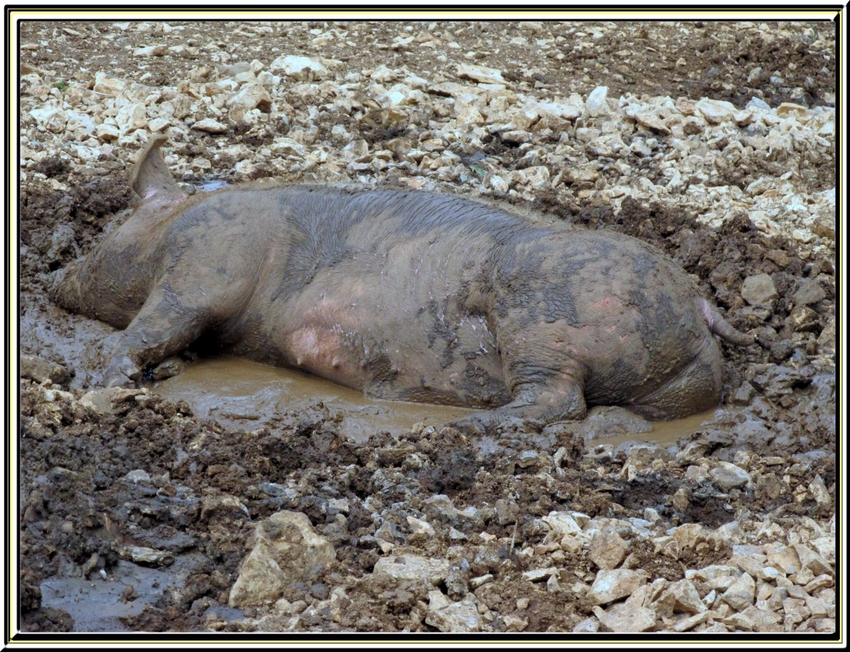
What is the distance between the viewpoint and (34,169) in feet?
25.7

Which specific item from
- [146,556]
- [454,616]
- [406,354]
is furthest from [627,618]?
[406,354]

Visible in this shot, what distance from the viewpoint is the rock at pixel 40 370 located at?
553cm

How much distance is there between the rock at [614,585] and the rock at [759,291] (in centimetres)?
306

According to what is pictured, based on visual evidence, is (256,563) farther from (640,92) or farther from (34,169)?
(640,92)

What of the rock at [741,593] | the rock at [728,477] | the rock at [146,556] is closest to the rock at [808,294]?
the rock at [728,477]

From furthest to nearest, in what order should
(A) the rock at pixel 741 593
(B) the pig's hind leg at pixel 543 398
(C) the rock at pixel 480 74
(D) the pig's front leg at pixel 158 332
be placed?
(C) the rock at pixel 480 74, (D) the pig's front leg at pixel 158 332, (B) the pig's hind leg at pixel 543 398, (A) the rock at pixel 741 593

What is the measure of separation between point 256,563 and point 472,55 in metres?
7.21

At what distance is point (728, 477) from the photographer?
4.77 metres

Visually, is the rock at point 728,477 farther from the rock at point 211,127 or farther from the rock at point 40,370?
the rock at point 211,127

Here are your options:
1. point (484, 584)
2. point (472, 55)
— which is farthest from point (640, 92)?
point (484, 584)

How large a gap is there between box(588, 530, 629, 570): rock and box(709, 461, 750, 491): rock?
91cm

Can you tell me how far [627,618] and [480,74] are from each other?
678cm

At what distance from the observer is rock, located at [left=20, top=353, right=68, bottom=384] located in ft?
18.1

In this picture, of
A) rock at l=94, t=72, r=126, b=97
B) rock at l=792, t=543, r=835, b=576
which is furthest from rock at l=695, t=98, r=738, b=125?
rock at l=792, t=543, r=835, b=576
